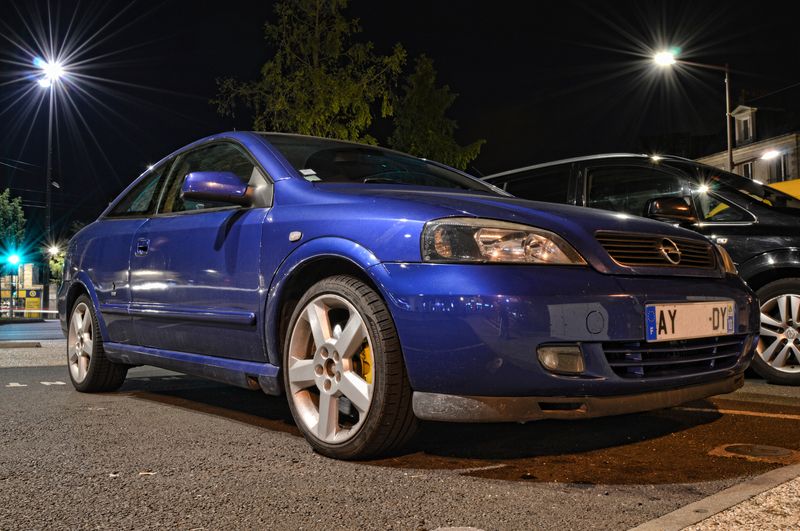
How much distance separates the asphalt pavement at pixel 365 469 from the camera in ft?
7.80

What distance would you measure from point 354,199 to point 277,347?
766 mm

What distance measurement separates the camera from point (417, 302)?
285 centimetres

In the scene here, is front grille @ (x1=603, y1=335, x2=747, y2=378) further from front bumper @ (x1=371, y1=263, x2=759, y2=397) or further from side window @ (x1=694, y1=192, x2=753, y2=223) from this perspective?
side window @ (x1=694, y1=192, x2=753, y2=223)

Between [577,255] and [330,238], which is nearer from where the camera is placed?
[577,255]

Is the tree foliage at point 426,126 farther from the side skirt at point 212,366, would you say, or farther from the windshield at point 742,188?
the side skirt at point 212,366

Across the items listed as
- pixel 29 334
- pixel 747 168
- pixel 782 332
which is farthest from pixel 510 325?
pixel 747 168

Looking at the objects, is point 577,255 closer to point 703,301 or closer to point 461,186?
point 703,301

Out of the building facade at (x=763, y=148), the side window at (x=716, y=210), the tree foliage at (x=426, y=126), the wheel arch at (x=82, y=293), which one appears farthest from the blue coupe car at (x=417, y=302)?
the building facade at (x=763, y=148)

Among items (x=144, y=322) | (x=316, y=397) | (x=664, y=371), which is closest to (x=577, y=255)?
(x=664, y=371)

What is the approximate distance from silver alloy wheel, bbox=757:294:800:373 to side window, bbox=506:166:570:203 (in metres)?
1.72

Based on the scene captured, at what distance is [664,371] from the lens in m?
3.02

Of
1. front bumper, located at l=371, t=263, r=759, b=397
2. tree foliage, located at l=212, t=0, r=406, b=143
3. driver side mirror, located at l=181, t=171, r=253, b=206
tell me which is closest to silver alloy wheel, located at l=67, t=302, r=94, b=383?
driver side mirror, located at l=181, t=171, r=253, b=206

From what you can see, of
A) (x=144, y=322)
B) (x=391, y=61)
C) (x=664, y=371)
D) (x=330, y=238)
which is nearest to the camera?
(x=664, y=371)

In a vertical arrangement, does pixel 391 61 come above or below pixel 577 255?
above
